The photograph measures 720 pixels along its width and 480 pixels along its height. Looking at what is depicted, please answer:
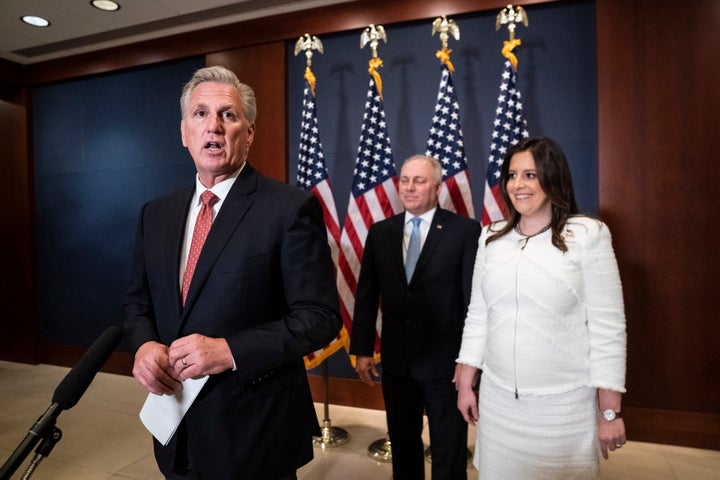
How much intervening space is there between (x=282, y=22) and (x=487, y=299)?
3308mm

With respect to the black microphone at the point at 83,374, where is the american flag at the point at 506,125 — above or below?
above

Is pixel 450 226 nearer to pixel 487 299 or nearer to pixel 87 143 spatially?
pixel 487 299

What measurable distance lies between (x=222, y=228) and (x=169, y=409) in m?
0.46

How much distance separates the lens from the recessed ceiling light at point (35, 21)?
13.3 feet

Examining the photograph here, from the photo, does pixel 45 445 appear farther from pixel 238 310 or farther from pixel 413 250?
pixel 413 250

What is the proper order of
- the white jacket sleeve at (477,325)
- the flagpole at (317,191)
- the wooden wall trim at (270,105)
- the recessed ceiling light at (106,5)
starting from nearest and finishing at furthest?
the white jacket sleeve at (477,325), the flagpole at (317,191), the recessed ceiling light at (106,5), the wooden wall trim at (270,105)

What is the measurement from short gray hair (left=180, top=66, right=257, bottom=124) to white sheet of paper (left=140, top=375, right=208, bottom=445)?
725 mm

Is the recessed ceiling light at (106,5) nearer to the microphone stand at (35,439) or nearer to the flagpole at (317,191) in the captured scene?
the flagpole at (317,191)

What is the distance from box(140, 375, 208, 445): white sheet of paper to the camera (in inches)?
42.6

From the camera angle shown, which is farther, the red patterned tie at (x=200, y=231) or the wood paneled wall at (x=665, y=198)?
the wood paneled wall at (x=665, y=198)

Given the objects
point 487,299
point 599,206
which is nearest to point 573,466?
point 487,299

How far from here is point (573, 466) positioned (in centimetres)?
140

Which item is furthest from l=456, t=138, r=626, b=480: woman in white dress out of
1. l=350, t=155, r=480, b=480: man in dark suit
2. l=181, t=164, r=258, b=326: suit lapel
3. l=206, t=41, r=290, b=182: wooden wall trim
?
l=206, t=41, r=290, b=182: wooden wall trim

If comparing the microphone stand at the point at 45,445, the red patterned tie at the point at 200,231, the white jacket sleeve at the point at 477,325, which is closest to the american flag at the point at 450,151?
the white jacket sleeve at the point at 477,325
